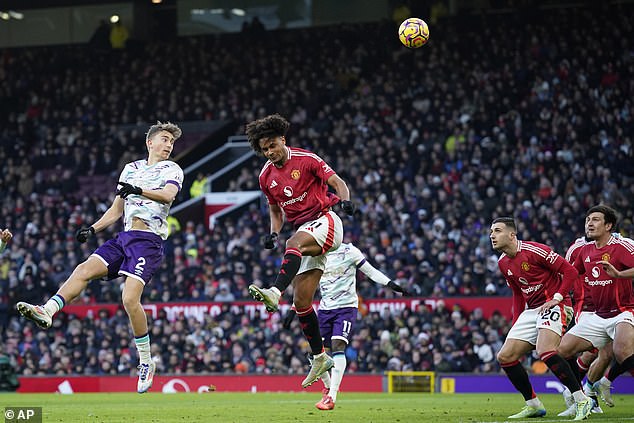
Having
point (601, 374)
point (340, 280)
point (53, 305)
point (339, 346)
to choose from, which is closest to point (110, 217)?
point (53, 305)

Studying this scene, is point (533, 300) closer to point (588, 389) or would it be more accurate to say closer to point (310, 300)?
point (588, 389)

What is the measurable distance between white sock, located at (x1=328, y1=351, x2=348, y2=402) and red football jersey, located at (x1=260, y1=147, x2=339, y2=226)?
7.80ft

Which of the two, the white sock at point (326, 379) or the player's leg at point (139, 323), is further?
the white sock at point (326, 379)

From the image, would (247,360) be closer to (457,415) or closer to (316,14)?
(457,415)

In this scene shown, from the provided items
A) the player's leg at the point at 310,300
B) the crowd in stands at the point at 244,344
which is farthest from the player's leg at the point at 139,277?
the crowd in stands at the point at 244,344

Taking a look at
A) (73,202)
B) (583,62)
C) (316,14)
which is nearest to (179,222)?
(73,202)

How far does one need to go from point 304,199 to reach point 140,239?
211 cm

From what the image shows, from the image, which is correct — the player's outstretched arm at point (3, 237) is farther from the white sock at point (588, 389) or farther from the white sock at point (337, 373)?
the white sock at point (588, 389)

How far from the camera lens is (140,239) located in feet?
40.1

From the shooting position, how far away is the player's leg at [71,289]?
433 inches

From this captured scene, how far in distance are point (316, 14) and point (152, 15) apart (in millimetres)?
6306

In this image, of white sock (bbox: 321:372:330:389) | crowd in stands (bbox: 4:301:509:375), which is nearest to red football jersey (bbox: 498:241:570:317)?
white sock (bbox: 321:372:330:389)

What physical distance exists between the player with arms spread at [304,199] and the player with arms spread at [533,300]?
2046 millimetres

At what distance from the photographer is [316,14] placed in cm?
3709
